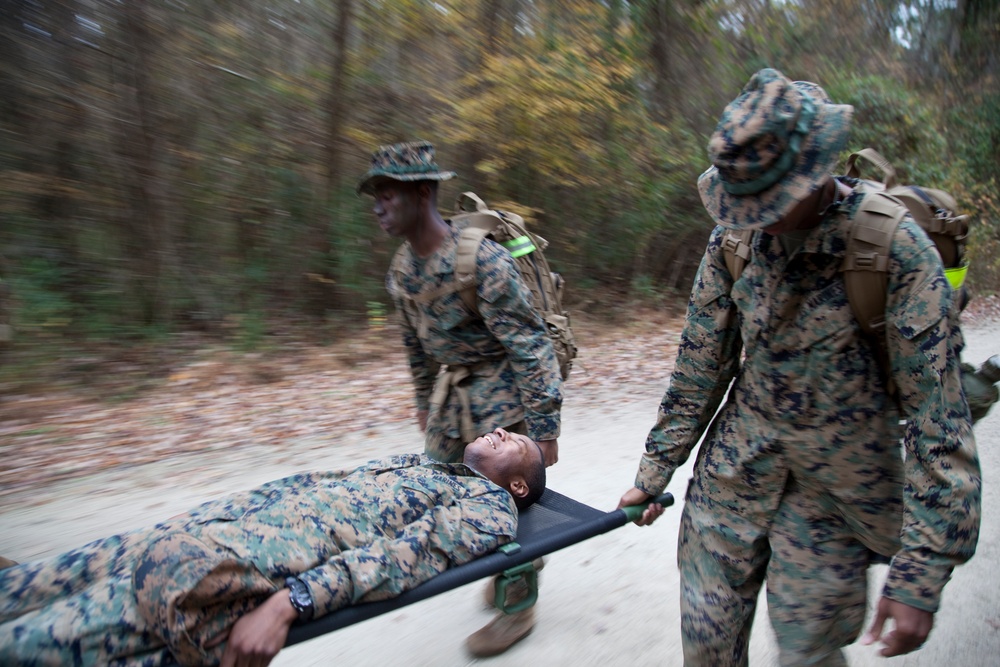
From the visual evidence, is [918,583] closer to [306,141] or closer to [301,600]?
[301,600]

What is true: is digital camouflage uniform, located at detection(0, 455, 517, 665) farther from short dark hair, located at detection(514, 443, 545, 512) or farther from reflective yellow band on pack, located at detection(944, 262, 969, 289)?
reflective yellow band on pack, located at detection(944, 262, 969, 289)

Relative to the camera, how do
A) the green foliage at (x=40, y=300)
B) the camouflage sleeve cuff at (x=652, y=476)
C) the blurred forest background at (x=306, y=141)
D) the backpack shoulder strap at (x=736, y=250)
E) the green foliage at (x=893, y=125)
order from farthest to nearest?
the green foliage at (x=893, y=125) → the blurred forest background at (x=306, y=141) → the green foliage at (x=40, y=300) → the camouflage sleeve cuff at (x=652, y=476) → the backpack shoulder strap at (x=736, y=250)

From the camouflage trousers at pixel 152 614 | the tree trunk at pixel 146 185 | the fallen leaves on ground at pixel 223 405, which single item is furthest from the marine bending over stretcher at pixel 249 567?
the tree trunk at pixel 146 185

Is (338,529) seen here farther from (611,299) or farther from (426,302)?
(611,299)

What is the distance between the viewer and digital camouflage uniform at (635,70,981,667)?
1887mm

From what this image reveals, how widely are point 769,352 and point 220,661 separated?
1737mm

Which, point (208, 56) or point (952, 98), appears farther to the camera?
point (952, 98)

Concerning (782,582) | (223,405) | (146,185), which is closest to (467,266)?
(782,582)

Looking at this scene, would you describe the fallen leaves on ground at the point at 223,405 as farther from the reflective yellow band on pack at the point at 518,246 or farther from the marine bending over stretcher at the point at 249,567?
the reflective yellow band on pack at the point at 518,246

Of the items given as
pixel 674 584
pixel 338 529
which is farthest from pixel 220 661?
pixel 674 584

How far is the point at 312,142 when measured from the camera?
31.4ft

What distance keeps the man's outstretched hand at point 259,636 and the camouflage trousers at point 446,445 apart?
145cm

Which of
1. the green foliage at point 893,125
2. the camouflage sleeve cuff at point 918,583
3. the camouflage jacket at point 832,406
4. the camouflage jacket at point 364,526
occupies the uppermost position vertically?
the green foliage at point 893,125

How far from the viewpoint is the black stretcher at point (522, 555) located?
217cm
